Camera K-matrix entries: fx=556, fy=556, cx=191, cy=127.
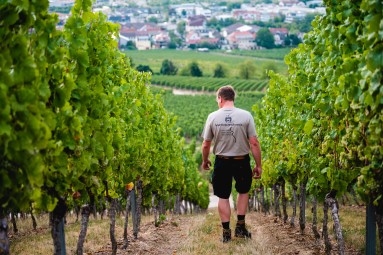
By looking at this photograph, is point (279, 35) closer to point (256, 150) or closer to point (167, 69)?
point (167, 69)

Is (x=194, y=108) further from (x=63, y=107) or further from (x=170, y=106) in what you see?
(x=63, y=107)

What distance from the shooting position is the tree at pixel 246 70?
122938 mm

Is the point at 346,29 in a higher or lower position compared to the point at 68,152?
higher

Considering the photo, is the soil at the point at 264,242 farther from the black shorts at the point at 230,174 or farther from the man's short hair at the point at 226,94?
the man's short hair at the point at 226,94

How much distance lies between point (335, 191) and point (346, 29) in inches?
98.1

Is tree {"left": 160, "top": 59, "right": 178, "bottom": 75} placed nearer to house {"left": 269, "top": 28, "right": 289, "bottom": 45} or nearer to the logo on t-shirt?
house {"left": 269, "top": 28, "right": 289, "bottom": 45}

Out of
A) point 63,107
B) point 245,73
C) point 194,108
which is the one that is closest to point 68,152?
point 63,107

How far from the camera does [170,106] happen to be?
273ft

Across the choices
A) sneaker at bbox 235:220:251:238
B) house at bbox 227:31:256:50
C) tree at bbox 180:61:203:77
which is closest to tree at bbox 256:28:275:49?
house at bbox 227:31:256:50

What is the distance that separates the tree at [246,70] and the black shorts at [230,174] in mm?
114669

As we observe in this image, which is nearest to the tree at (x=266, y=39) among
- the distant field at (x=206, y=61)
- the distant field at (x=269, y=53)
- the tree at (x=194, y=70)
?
the distant field at (x=269, y=53)

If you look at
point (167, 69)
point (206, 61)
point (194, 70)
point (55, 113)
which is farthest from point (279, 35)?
point (55, 113)

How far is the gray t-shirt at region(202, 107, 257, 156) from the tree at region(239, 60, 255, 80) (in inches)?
4515

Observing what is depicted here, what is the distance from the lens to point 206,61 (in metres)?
147
